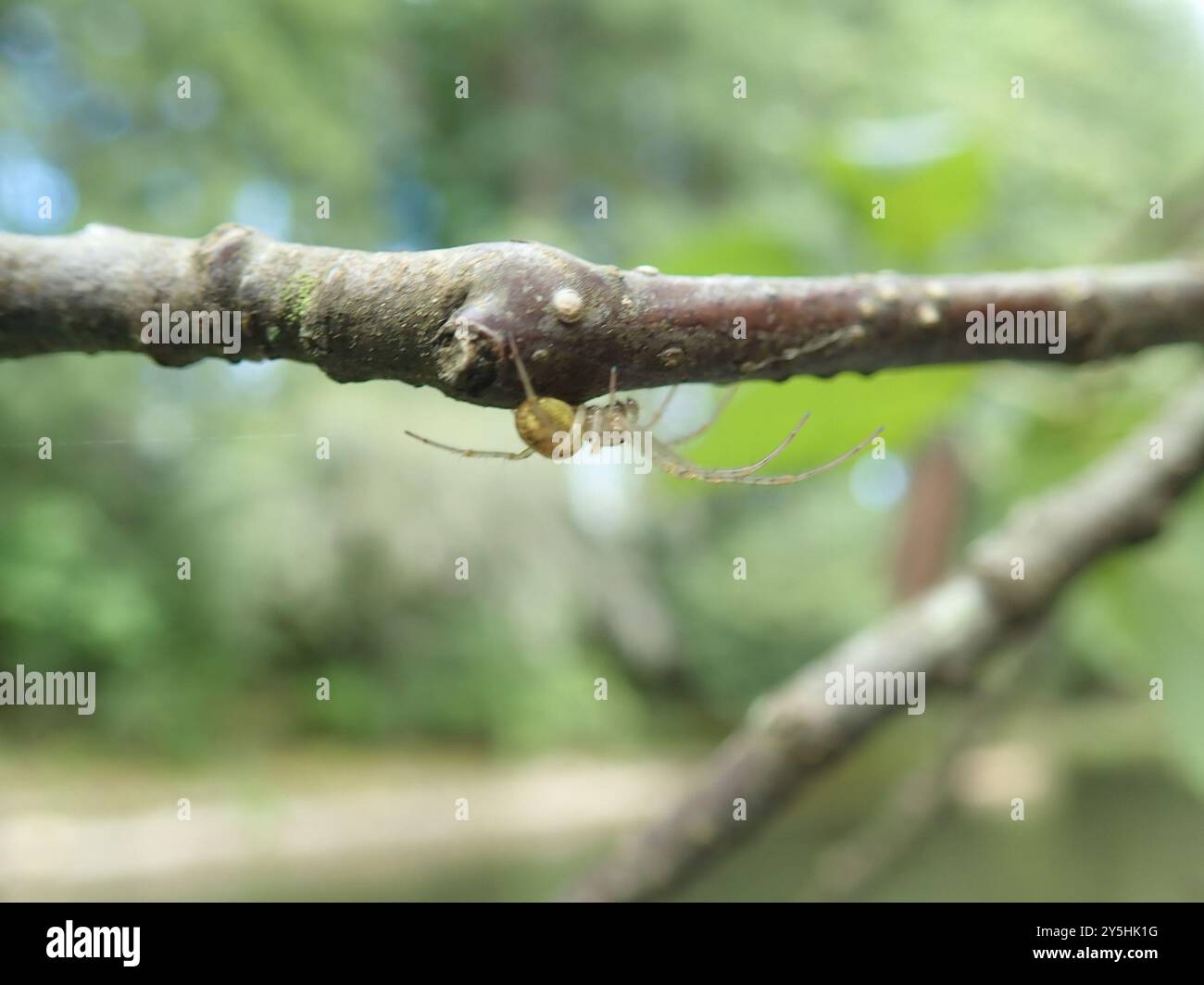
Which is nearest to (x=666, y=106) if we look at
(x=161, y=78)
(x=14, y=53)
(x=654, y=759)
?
(x=161, y=78)

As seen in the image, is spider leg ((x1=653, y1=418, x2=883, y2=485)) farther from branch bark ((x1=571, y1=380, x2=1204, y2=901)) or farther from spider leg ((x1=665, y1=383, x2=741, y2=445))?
branch bark ((x1=571, y1=380, x2=1204, y2=901))

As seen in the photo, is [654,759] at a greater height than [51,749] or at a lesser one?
lesser

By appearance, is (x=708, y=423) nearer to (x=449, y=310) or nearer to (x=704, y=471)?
(x=704, y=471)

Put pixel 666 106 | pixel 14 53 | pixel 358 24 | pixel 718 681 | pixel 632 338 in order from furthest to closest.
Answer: pixel 718 681
pixel 666 106
pixel 358 24
pixel 14 53
pixel 632 338

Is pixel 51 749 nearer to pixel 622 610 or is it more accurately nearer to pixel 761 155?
pixel 622 610

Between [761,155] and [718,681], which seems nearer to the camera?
[761,155]

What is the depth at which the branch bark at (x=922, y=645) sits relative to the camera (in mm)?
594

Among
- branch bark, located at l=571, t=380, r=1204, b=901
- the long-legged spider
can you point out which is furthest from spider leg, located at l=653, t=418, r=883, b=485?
branch bark, located at l=571, t=380, r=1204, b=901

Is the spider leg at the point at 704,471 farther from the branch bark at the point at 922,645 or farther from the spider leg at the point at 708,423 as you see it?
the branch bark at the point at 922,645

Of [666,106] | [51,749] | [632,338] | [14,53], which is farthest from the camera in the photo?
[666,106]

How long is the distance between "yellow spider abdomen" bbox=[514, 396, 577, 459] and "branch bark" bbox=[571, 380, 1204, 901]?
1.23 feet

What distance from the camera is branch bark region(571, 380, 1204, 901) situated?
59 cm

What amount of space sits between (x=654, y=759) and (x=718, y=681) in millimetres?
713

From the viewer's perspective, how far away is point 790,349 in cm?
31
